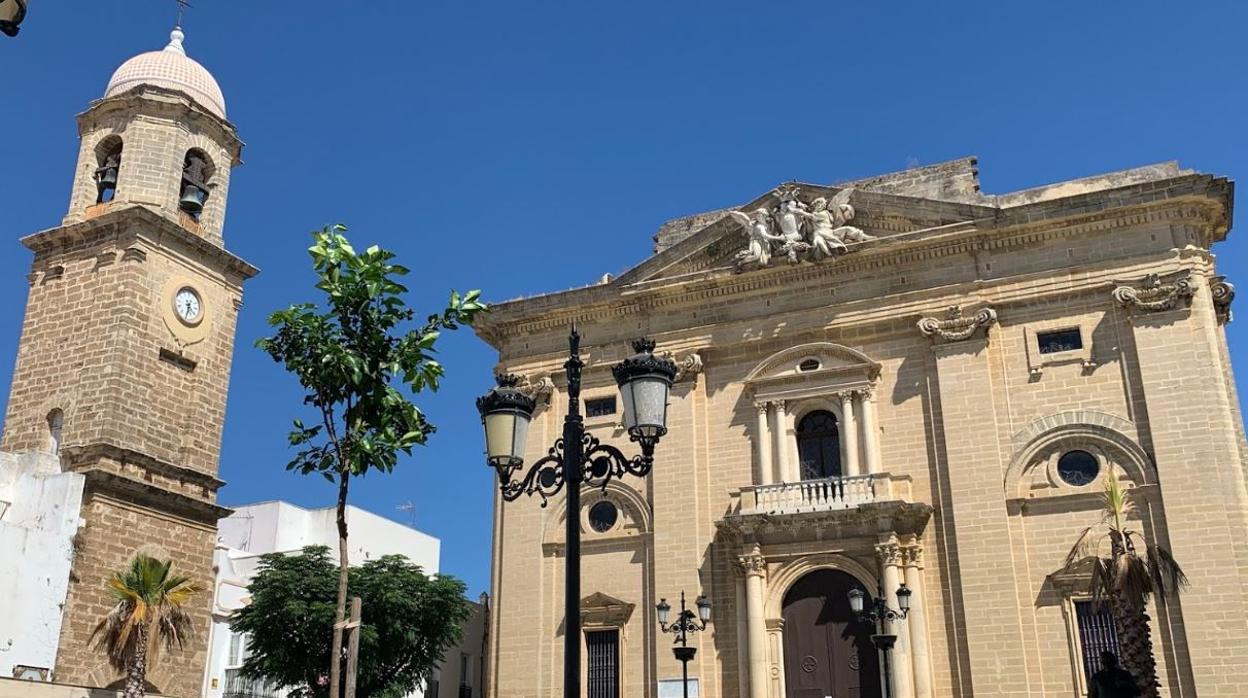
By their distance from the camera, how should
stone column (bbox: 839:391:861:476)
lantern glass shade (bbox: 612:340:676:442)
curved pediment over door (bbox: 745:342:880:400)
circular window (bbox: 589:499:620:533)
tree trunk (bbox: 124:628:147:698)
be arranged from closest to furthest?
lantern glass shade (bbox: 612:340:676:442) < tree trunk (bbox: 124:628:147:698) < stone column (bbox: 839:391:861:476) < curved pediment over door (bbox: 745:342:880:400) < circular window (bbox: 589:499:620:533)

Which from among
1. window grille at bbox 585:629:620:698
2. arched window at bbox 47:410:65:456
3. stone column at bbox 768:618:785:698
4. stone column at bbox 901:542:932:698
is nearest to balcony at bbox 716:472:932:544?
stone column at bbox 901:542:932:698

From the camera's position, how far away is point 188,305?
29.7m

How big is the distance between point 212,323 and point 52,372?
4080 mm

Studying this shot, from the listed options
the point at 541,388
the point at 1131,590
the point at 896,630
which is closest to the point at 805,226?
the point at 541,388

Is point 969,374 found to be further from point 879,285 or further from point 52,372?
point 52,372

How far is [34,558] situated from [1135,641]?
21.5 m

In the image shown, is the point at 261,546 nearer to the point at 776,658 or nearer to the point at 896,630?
the point at 776,658

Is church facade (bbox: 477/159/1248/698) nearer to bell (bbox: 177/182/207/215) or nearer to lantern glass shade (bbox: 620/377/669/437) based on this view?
bell (bbox: 177/182/207/215)

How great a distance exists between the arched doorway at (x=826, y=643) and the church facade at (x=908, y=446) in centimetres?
5

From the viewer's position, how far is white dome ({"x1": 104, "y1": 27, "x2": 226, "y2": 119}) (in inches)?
1209

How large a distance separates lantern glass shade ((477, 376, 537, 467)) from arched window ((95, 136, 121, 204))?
23.2m

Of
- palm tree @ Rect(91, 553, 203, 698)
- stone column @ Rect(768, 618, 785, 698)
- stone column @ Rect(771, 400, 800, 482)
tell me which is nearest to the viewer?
palm tree @ Rect(91, 553, 203, 698)

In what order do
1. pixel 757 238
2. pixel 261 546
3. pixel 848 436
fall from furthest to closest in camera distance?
pixel 261 546 → pixel 757 238 → pixel 848 436

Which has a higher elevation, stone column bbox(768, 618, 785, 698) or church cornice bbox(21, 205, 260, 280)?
church cornice bbox(21, 205, 260, 280)
